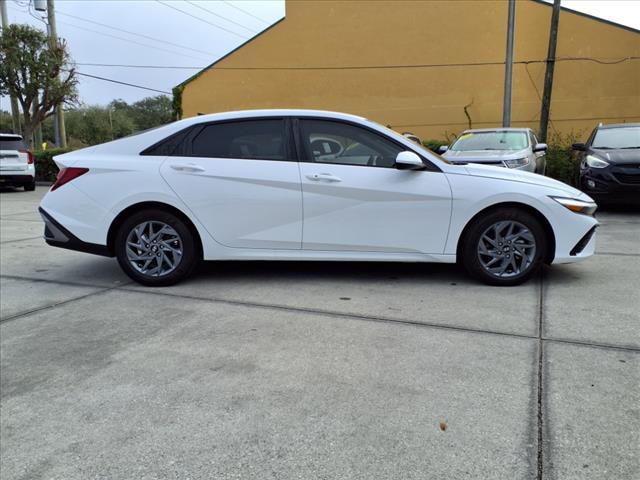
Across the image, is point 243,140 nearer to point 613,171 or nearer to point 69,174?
point 69,174

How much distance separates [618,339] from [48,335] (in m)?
3.87

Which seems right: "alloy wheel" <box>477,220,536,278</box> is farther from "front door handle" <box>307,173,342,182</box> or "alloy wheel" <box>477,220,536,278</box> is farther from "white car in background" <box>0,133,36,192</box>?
"white car in background" <box>0,133,36,192</box>

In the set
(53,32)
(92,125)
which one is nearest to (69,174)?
(53,32)

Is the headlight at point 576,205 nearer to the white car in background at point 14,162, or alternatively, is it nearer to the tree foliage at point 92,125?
the white car in background at point 14,162

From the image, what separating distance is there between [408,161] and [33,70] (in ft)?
71.4

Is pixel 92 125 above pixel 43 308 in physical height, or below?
above

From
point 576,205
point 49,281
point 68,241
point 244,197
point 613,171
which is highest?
point 613,171

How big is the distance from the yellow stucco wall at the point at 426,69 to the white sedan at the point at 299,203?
57.8ft

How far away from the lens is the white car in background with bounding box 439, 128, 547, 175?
8617 mm

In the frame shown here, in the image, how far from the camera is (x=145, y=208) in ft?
15.5

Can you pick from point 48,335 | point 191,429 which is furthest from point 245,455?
point 48,335

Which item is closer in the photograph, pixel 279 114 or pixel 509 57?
pixel 279 114

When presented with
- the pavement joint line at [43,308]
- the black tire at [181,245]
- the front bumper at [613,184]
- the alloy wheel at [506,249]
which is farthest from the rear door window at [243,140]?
the front bumper at [613,184]

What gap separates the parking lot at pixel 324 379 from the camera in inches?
86.0
